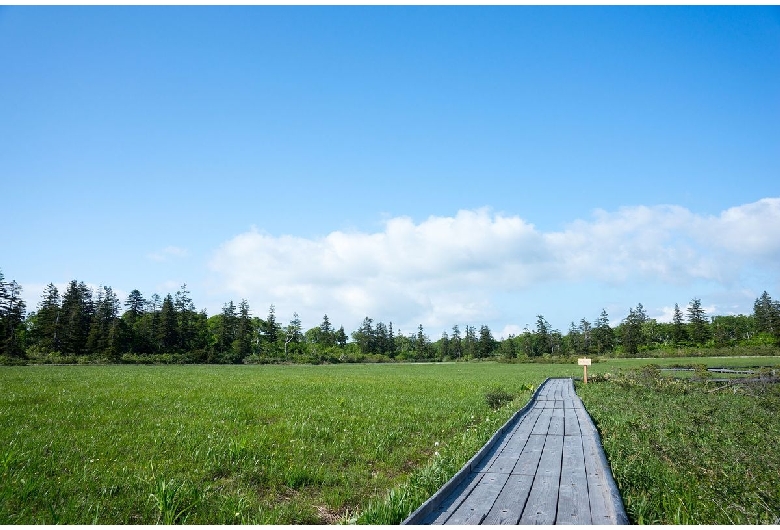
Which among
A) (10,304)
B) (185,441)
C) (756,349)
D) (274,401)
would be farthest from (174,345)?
(756,349)

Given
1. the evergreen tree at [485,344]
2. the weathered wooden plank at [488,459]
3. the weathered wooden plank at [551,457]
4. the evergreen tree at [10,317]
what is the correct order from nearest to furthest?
the weathered wooden plank at [551,457] → the weathered wooden plank at [488,459] → the evergreen tree at [10,317] → the evergreen tree at [485,344]

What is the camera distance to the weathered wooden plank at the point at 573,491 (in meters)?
5.04

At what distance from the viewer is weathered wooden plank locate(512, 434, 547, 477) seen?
7129 mm

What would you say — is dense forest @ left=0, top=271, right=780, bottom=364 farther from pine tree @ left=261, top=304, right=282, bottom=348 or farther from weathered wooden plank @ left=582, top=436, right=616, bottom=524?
weathered wooden plank @ left=582, top=436, right=616, bottom=524

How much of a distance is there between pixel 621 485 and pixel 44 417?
14664 mm

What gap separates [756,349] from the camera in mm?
77000

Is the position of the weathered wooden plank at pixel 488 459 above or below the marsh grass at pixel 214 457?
above

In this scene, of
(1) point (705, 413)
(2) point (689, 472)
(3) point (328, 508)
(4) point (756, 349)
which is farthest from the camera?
(4) point (756, 349)

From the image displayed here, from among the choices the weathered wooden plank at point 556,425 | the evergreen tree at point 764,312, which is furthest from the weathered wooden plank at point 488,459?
the evergreen tree at point 764,312

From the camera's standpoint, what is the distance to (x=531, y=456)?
816 cm

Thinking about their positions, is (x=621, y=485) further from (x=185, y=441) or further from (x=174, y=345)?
(x=174, y=345)

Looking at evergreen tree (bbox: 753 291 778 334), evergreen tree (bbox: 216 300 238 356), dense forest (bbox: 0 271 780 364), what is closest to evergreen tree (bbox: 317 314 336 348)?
dense forest (bbox: 0 271 780 364)

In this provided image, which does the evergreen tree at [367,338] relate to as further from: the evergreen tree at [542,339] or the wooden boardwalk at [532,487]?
the wooden boardwalk at [532,487]

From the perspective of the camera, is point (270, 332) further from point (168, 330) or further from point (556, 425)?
point (556, 425)
